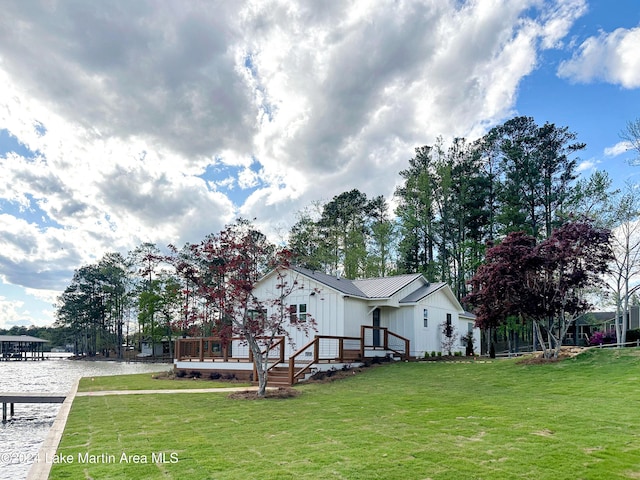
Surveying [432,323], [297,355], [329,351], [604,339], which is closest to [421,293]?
[432,323]

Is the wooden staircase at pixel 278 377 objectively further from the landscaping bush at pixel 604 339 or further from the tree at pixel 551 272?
the landscaping bush at pixel 604 339

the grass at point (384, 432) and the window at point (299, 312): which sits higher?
the window at point (299, 312)

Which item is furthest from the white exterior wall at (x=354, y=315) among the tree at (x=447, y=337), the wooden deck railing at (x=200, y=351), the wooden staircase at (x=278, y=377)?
the tree at (x=447, y=337)

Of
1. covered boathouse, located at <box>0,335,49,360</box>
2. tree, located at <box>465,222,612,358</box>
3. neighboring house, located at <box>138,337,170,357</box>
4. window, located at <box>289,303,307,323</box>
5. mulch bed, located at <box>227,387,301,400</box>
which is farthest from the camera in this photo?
covered boathouse, located at <box>0,335,49,360</box>

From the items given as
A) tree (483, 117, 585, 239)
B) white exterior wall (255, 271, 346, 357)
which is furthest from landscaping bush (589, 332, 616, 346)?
white exterior wall (255, 271, 346, 357)

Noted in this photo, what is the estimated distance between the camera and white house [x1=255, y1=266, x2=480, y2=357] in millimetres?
19641

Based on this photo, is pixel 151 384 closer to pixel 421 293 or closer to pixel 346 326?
pixel 346 326

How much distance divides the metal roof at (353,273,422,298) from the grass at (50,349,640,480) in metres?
8.12

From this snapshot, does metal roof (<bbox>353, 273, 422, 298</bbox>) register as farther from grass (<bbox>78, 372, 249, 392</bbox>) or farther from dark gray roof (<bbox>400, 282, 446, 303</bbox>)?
grass (<bbox>78, 372, 249, 392</bbox>)

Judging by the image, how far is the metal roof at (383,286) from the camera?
21.5 meters

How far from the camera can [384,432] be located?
24.5 ft

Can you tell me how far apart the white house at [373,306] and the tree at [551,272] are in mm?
5574

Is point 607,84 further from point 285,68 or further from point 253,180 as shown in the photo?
point 253,180

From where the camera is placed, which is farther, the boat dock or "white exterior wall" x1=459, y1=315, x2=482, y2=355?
"white exterior wall" x1=459, y1=315, x2=482, y2=355
